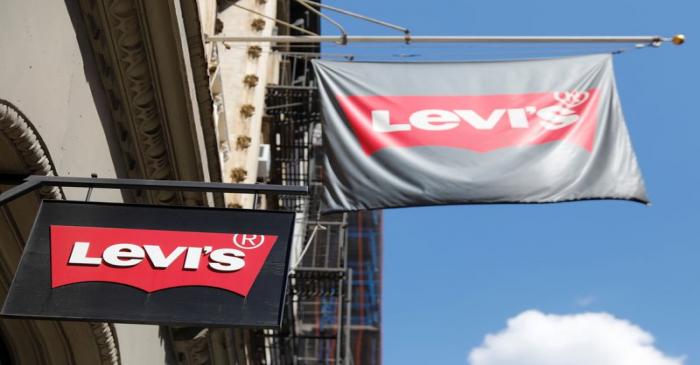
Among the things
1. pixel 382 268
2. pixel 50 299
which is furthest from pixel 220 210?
pixel 382 268

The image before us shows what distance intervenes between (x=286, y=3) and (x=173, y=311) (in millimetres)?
15277

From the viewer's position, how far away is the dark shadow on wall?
553cm

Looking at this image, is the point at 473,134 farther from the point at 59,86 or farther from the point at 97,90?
the point at 59,86

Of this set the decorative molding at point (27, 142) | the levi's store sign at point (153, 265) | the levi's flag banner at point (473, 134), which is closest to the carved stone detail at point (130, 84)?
the decorative molding at point (27, 142)

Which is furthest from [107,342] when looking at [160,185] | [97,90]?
[160,185]

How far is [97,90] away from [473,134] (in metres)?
4.05

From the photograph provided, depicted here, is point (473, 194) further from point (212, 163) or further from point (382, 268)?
point (382, 268)

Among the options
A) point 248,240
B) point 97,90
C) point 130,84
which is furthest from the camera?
point 130,84

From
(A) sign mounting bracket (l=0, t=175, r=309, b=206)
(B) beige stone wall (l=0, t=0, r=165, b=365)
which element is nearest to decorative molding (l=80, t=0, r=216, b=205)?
(B) beige stone wall (l=0, t=0, r=165, b=365)

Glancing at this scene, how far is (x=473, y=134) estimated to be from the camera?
8.09m

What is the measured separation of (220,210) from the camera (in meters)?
4.23

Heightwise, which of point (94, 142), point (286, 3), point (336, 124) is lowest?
point (94, 142)

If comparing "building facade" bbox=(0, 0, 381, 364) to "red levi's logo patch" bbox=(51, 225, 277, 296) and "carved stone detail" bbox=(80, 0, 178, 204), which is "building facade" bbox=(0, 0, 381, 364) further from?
"red levi's logo patch" bbox=(51, 225, 277, 296)

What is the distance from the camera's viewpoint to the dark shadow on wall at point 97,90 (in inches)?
218
